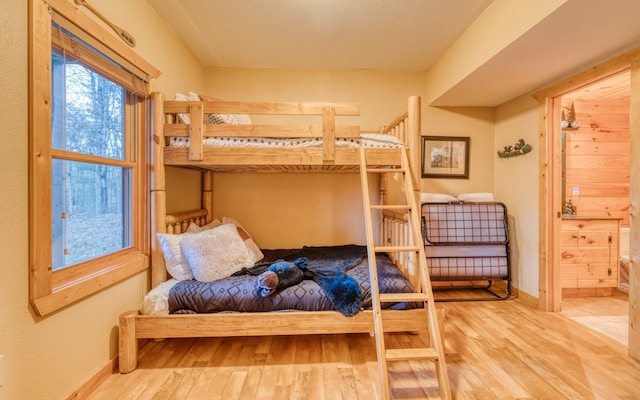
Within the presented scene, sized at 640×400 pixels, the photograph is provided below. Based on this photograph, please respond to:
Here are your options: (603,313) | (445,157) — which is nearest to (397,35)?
(445,157)

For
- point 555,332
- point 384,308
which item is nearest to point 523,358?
point 555,332

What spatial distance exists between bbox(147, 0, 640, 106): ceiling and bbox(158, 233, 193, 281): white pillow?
180 centimetres

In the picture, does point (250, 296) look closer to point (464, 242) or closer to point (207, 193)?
point (207, 193)

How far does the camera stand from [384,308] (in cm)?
183

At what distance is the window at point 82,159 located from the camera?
1.24m

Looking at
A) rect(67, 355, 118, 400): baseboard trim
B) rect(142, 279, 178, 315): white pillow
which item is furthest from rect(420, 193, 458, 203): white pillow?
rect(67, 355, 118, 400): baseboard trim

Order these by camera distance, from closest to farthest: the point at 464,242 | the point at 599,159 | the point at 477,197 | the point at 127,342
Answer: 1. the point at 127,342
2. the point at 464,242
3. the point at 477,197
4. the point at 599,159

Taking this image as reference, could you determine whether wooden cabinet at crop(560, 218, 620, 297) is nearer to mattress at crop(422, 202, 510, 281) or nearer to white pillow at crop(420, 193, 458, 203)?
mattress at crop(422, 202, 510, 281)

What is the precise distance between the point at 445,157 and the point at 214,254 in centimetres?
275

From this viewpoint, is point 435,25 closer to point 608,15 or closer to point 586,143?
point 608,15

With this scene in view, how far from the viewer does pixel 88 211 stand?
1.60 metres

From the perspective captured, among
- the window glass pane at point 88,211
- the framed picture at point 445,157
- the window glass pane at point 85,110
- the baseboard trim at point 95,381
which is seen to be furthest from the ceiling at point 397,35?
the baseboard trim at point 95,381

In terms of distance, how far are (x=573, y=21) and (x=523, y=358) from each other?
2127 millimetres

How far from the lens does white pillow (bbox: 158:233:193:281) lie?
197 cm
